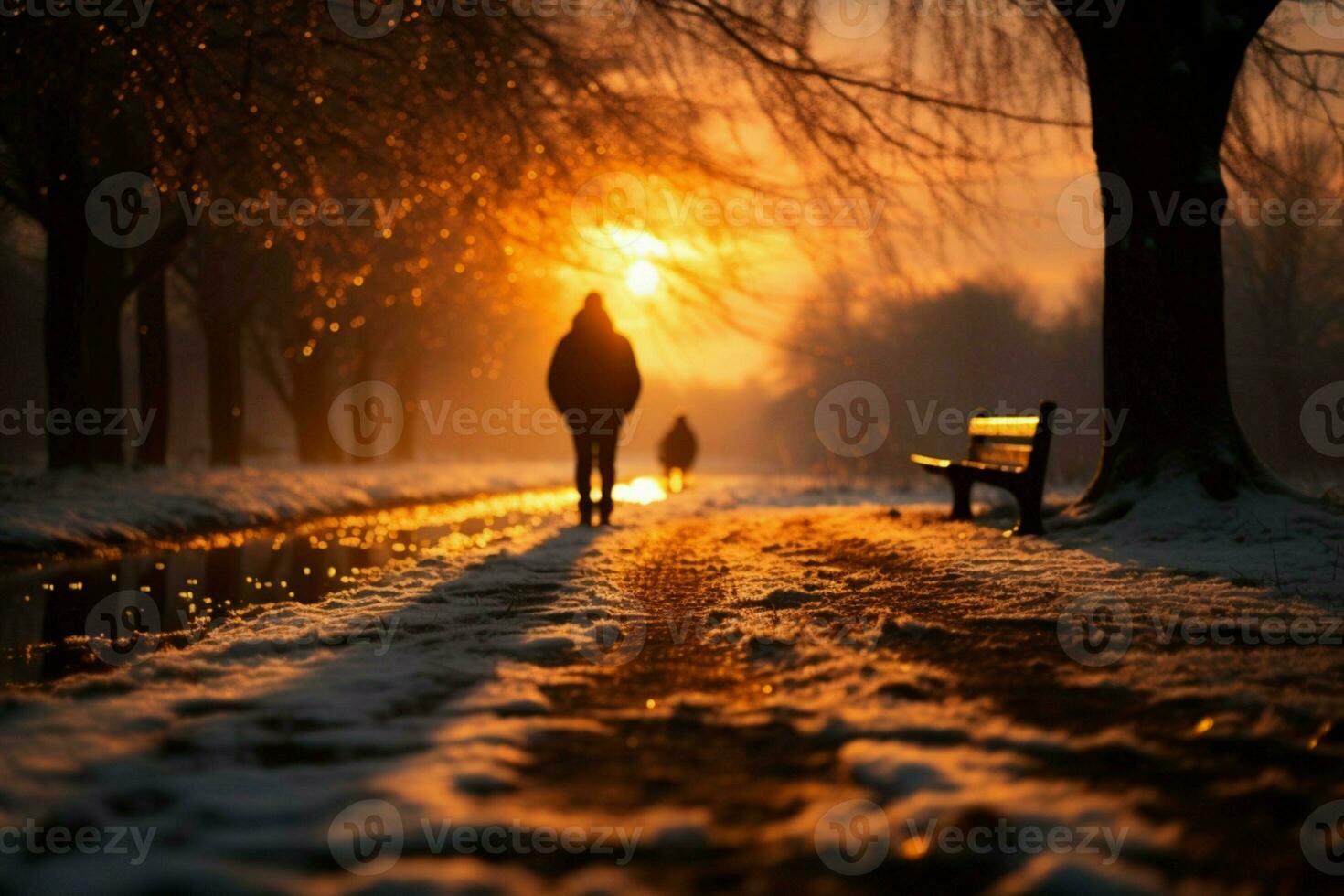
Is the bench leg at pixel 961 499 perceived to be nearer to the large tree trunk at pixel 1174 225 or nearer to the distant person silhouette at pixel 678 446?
the large tree trunk at pixel 1174 225

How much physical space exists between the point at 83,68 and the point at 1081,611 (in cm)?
649

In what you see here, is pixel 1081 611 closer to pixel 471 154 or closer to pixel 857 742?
pixel 857 742

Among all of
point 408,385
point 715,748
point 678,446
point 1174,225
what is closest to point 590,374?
point 1174,225

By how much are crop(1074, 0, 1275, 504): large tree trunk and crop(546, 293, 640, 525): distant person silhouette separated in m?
4.81

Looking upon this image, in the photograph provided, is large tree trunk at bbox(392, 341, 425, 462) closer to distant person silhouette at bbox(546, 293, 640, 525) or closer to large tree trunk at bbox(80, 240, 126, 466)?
large tree trunk at bbox(80, 240, 126, 466)

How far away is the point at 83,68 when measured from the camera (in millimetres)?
6613

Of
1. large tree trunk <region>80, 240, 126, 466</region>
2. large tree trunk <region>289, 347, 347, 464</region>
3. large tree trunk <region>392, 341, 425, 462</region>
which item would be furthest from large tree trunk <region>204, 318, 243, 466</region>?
large tree trunk <region>392, 341, 425, 462</region>

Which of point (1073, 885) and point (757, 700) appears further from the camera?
point (757, 700)

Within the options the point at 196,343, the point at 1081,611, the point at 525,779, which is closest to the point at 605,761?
the point at 525,779

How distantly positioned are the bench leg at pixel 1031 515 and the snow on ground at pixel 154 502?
25.1ft

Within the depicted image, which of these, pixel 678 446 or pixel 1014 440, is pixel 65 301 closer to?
pixel 1014 440

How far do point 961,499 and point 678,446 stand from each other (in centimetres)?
1480

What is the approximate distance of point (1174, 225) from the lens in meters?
8.06

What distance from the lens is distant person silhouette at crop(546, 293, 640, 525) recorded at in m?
10.7
